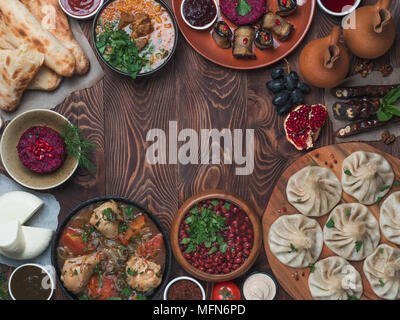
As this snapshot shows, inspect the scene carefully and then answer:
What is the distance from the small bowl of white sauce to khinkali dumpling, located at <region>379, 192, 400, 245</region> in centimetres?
76

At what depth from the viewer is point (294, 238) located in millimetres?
2641

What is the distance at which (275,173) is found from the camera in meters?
2.86

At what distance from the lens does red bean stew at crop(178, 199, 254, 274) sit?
2600 millimetres

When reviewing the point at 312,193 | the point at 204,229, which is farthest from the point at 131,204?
the point at 312,193

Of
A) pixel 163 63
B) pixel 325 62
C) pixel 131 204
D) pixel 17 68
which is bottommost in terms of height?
pixel 131 204

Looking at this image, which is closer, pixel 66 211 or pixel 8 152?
pixel 8 152

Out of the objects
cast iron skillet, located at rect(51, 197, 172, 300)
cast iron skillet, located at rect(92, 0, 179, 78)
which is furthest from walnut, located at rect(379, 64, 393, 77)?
cast iron skillet, located at rect(51, 197, 172, 300)

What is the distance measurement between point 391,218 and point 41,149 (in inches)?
84.5

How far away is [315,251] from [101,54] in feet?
5.83

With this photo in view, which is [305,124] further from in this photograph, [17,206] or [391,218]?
[17,206]

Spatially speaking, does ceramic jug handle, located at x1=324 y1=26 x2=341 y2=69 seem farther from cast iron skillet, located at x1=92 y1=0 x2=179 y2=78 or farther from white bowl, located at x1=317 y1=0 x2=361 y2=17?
cast iron skillet, located at x1=92 y1=0 x2=179 y2=78

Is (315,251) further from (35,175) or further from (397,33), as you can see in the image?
(35,175)

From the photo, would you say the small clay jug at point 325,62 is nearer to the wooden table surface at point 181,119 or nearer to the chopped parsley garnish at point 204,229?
the wooden table surface at point 181,119

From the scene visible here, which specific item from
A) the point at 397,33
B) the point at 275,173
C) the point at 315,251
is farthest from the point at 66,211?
the point at 397,33
